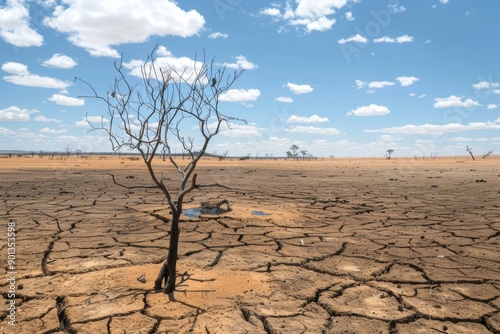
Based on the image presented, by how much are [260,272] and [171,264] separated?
3.58ft

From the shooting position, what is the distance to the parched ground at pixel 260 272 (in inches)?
107

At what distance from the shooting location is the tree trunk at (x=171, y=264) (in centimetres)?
302

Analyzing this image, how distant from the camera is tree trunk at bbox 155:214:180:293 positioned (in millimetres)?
3021

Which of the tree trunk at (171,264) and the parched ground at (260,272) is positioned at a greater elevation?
the tree trunk at (171,264)

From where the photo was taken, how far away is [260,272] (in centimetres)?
374

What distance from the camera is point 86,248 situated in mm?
4488

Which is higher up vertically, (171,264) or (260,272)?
(171,264)

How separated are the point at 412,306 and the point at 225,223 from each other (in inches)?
140

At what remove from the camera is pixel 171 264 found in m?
3.05

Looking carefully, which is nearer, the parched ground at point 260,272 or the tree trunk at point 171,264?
the parched ground at point 260,272

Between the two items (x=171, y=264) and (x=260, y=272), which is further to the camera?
(x=260, y=272)

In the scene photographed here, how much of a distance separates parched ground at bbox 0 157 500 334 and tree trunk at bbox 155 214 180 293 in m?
0.09

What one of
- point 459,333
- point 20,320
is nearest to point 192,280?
point 20,320

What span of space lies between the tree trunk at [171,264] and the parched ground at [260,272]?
0.28ft
